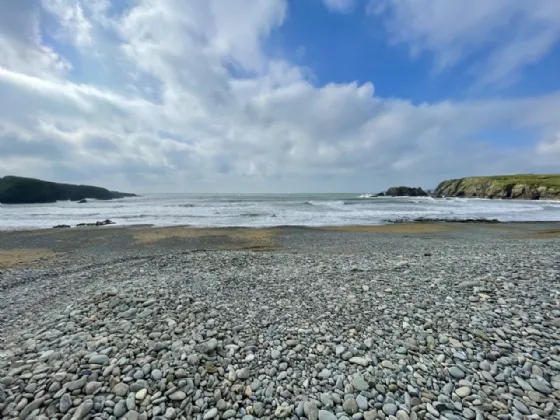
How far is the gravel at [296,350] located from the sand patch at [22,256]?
22.8ft

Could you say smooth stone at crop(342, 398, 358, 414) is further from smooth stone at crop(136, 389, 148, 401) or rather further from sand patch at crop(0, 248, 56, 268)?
sand patch at crop(0, 248, 56, 268)

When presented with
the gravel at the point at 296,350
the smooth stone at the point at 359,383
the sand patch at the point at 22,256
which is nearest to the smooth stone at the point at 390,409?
the gravel at the point at 296,350

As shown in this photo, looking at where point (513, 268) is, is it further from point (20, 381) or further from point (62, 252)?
point (62, 252)

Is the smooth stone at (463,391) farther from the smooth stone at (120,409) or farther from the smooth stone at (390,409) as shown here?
the smooth stone at (120,409)

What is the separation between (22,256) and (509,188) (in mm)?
108817

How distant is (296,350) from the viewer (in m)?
4.20

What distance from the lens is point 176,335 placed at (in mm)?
4539

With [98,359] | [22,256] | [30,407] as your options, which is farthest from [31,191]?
[30,407]

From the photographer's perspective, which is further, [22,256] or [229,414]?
[22,256]

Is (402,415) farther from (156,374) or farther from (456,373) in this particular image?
(156,374)

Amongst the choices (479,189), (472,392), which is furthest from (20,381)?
(479,189)

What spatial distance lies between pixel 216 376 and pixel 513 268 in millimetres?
7962

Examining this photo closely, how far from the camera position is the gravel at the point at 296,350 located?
316 centimetres

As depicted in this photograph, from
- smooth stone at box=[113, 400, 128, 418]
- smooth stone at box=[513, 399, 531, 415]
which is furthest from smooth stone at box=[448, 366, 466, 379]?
smooth stone at box=[113, 400, 128, 418]
